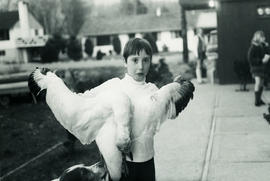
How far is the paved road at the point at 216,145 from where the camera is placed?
19.8ft

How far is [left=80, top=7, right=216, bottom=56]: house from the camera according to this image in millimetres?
64625

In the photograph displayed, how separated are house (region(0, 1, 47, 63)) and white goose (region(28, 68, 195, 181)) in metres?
15.7

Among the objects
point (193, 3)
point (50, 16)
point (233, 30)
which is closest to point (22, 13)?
point (193, 3)

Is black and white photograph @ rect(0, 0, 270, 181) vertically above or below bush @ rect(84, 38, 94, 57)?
above

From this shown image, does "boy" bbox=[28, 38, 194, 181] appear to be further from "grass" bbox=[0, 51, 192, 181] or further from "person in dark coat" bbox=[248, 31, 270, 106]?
"person in dark coat" bbox=[248, 31, 270, 106]

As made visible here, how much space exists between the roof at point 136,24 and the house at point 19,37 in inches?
599

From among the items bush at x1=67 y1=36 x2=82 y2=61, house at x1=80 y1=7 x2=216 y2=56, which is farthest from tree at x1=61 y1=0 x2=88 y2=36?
bush at x1=67 y1=36 x2=82 y2=61

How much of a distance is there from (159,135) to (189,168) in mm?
2410

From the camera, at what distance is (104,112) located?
3031 millimetres

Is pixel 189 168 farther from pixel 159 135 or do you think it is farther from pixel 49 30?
pixel 49 30

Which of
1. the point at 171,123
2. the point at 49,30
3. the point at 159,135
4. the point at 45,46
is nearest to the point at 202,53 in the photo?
the point at 171,123

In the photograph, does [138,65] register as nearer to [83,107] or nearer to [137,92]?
[137,92]

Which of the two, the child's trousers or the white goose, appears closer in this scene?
the white goose

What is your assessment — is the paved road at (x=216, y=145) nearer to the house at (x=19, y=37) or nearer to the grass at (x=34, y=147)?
the grass at (x=34, y=147)
